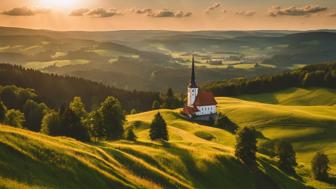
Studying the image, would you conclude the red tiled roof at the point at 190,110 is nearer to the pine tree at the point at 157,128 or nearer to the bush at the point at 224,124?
the bush at the point at 224,124

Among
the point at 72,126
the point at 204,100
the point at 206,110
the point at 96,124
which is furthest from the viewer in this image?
the point at 206,110

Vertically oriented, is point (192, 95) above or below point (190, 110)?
above

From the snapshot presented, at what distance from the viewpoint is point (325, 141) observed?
11194 cm

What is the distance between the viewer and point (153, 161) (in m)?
59.4

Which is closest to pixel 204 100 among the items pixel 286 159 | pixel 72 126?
pixel 286 159

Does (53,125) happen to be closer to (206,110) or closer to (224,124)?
(224,124)

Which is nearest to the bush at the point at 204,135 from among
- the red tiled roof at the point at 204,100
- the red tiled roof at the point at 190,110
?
the red tiled roof at the point at 190,110

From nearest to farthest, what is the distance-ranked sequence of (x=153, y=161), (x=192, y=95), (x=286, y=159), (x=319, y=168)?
(x=153, y=161)
(x=319, y=168)
(x=286, y=159)
(x=192, y=95)

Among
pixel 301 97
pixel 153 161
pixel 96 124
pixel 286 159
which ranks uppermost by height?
pixel 96 124

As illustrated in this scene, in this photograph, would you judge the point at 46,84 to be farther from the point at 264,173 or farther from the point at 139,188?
the point at 139,188

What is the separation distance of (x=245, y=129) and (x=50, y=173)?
4718cm

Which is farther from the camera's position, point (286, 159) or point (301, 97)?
point (301, 97)

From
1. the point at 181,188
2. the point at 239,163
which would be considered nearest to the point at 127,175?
the point at 181,188

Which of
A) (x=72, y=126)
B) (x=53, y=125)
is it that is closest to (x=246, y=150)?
(x=72, y=126)
